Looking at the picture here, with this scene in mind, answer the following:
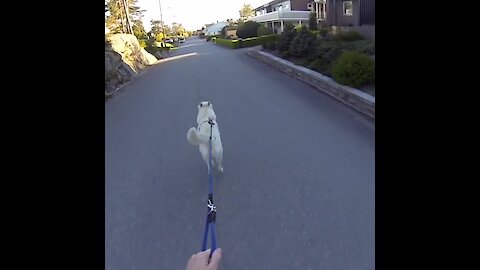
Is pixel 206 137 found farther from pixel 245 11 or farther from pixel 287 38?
pixel 245 11

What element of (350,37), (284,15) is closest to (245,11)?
(284,15)

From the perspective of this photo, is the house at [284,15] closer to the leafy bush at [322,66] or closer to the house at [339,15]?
the house at [339,15]

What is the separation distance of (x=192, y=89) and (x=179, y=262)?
9.59 m

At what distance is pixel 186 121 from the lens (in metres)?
7.61

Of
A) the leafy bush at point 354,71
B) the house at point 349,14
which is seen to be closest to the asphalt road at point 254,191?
the leafy bush at point 354,71

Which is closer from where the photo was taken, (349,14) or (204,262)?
(204,262)

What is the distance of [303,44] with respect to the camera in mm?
14805

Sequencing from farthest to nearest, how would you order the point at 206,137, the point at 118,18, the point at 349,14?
the point at 118,18 → the point at 349,14 → the point at 206,137

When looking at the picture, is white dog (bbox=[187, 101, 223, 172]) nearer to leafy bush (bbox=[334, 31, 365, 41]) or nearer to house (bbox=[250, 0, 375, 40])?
house (bbox=[250, 0, 375, 40])

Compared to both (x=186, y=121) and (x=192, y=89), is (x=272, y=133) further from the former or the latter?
(x=192, y=89)

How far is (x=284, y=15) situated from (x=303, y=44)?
26968mm

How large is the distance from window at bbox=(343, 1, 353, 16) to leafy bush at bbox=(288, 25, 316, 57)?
1297 cm

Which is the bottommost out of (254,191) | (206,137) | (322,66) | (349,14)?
(254,191)
